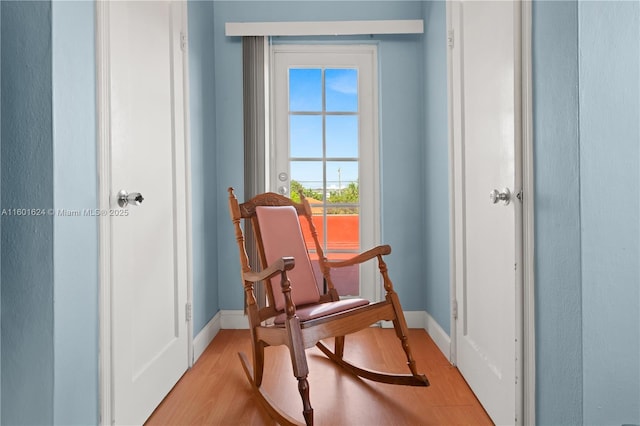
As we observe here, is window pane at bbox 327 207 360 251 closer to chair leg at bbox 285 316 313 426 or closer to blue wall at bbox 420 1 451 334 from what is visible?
blue wall at bbox 420 1 451 334

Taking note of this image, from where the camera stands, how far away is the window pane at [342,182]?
10.1ft

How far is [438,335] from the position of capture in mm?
2588

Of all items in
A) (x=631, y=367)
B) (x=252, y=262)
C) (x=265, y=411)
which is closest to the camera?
(x=631, y=367)

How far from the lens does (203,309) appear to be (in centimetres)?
262

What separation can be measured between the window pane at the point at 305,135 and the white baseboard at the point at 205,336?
1.27m

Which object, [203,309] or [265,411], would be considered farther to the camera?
[203,309]

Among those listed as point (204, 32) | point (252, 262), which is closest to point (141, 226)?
point (252, 262)

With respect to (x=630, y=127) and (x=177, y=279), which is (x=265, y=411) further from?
(x=630, y=127)

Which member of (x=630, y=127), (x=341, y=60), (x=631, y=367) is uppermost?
(x=341, y=60)

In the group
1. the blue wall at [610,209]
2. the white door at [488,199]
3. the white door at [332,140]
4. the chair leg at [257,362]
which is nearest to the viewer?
the blue wall at [610,209]

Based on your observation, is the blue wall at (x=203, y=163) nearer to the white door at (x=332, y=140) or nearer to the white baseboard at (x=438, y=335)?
the white door at (x=332, y=140)

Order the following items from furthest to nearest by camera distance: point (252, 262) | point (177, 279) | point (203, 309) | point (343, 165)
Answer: point (343, 165) → point (252, 262) → point (203, 309) → point (177, 279)

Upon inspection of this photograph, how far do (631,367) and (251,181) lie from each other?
2.29 m

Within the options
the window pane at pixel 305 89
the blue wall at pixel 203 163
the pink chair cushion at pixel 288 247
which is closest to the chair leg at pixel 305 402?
the pink chair cushion at pixel 288 247
